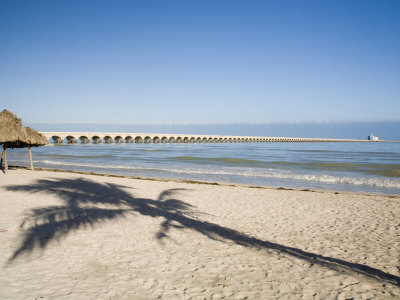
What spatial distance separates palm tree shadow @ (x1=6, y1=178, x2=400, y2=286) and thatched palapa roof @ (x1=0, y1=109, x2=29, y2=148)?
4755mm

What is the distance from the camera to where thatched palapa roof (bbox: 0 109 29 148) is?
15531mm

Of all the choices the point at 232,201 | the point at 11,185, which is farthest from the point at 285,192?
the point at 11,185

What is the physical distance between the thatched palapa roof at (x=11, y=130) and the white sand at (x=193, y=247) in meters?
6.27

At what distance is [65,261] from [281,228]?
4.98 metres

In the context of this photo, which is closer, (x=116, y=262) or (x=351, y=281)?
(x=351, y=281)

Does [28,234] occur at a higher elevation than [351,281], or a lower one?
higher

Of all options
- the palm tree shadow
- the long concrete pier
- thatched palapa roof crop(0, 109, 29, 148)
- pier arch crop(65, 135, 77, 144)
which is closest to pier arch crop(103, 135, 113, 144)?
the long concrete pier

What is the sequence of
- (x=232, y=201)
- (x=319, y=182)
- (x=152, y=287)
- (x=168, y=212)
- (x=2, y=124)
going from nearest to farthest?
(x=152, y=287) < (x=168, y=212) < (x=232, y=201) < (x=2, y=124) < (x=319, y=182)

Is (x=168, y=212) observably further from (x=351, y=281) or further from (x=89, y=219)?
(x=351, y=281)

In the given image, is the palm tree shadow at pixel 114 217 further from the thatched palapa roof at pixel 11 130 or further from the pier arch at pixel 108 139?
the pier arch at pixel 108 139

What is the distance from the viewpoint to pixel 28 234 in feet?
21.0

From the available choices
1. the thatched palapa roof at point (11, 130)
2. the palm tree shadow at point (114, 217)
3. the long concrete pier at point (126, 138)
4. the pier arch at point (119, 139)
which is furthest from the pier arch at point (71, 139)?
the palm tree shadow at point (114, 217)

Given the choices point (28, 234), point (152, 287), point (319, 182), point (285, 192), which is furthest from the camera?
point (319, 182)

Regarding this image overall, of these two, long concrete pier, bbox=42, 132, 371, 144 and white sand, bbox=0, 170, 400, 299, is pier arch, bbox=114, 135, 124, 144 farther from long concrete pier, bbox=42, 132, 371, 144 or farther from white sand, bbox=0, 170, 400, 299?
white sand, bbox=0, 170, 400, 299
